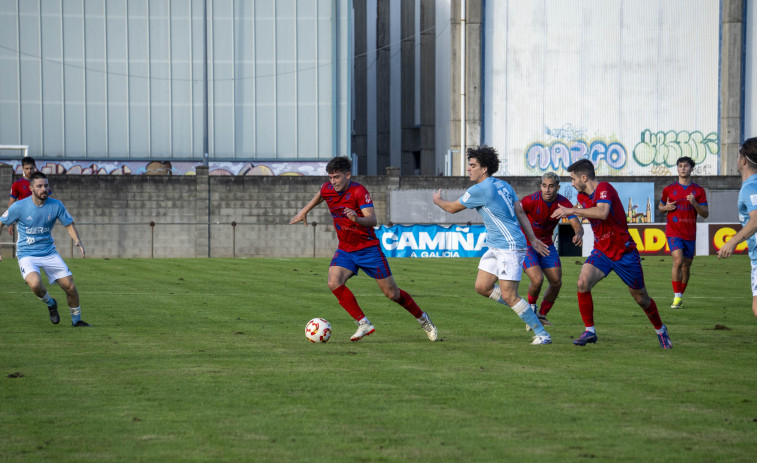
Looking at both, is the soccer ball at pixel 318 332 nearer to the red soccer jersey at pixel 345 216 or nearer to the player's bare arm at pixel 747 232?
the red soccer jersey at pixel 345 216

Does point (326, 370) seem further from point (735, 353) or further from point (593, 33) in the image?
point (593, 33)

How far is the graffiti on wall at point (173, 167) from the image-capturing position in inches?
1586

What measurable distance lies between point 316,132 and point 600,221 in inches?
1253

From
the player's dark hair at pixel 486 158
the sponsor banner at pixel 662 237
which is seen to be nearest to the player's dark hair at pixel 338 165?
the player's dark hair at pixel 486 158

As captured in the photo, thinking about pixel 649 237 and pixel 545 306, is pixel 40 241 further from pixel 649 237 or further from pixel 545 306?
pixel 649 237

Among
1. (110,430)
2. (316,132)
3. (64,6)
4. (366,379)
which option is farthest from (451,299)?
(64,6)

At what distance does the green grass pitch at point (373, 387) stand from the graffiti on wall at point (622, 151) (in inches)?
1063

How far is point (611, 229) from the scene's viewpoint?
10.1 meters

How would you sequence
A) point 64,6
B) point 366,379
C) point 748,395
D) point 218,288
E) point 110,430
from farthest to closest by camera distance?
point 64,6 → point 218,288 → point 366,379 → point 748,395 → point 110,430

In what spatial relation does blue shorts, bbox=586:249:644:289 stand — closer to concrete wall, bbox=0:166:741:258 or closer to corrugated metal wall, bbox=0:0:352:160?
concrete wall, bbox=0:166:741:258

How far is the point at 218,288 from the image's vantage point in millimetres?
19188

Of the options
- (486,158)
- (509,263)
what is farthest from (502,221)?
(486,158)

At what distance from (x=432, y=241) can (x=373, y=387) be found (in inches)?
1054

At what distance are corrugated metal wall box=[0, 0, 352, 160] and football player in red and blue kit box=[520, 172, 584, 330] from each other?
2929 cm
